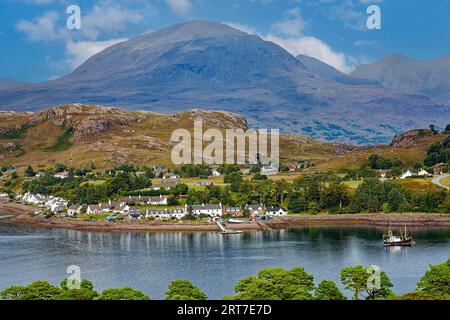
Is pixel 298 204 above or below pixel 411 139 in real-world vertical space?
below

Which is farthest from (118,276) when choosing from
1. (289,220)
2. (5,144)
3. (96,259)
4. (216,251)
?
(5,144)

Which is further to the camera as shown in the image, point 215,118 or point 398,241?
point 215,118

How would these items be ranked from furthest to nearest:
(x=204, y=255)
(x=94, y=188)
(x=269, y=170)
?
1. (x=269, y=170)
2. (x=94, y=188)
3. (x=204, y=255)

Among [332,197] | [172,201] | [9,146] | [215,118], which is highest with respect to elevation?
[215,118]

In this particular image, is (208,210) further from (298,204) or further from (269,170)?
(269,170)

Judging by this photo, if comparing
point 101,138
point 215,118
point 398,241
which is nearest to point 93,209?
point 398,241

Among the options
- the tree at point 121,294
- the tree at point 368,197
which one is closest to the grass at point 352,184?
the tree at point 368,197
